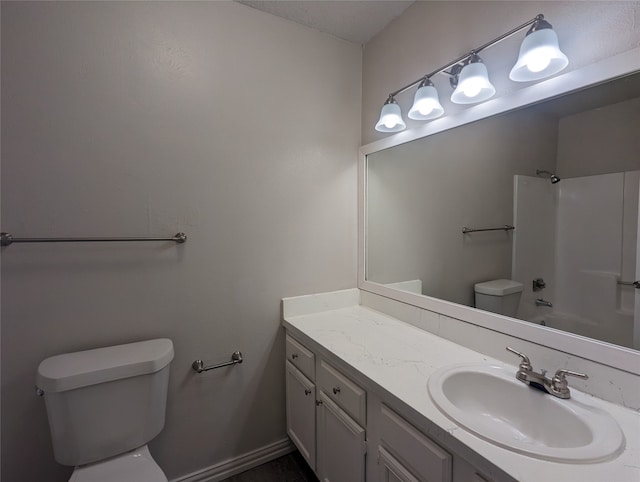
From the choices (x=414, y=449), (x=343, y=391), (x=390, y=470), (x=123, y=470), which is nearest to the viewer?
(x=414, y=449)

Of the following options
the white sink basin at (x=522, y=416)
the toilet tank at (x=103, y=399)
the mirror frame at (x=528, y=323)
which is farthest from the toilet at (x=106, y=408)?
the mirror frame at (x=528, y=323)

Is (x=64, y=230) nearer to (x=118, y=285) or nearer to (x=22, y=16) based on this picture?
(x=118, y=285)

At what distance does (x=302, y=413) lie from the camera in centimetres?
156

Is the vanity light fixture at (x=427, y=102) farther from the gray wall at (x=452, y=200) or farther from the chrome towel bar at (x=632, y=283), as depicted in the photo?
the chrome towel bar at (x=632, y=283)

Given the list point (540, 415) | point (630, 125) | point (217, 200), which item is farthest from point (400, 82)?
point (540, 415)

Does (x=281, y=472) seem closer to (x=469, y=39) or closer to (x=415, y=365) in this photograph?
(x=415, y=365)

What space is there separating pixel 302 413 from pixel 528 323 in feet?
3.73

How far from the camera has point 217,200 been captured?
1.52m

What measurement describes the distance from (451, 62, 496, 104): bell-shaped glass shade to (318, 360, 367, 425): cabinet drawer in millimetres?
1246

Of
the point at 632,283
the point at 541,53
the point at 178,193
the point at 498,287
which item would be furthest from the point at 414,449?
the point at 178,193

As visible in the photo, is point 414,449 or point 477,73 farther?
point 477,73

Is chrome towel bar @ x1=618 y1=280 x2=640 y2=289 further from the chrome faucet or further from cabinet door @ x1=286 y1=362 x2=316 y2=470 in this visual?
cabinet door @ x1=286 y1=362 x2=316 y2=470

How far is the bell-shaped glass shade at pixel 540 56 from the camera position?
3.08ft

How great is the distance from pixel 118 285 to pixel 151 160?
1.90 feet
